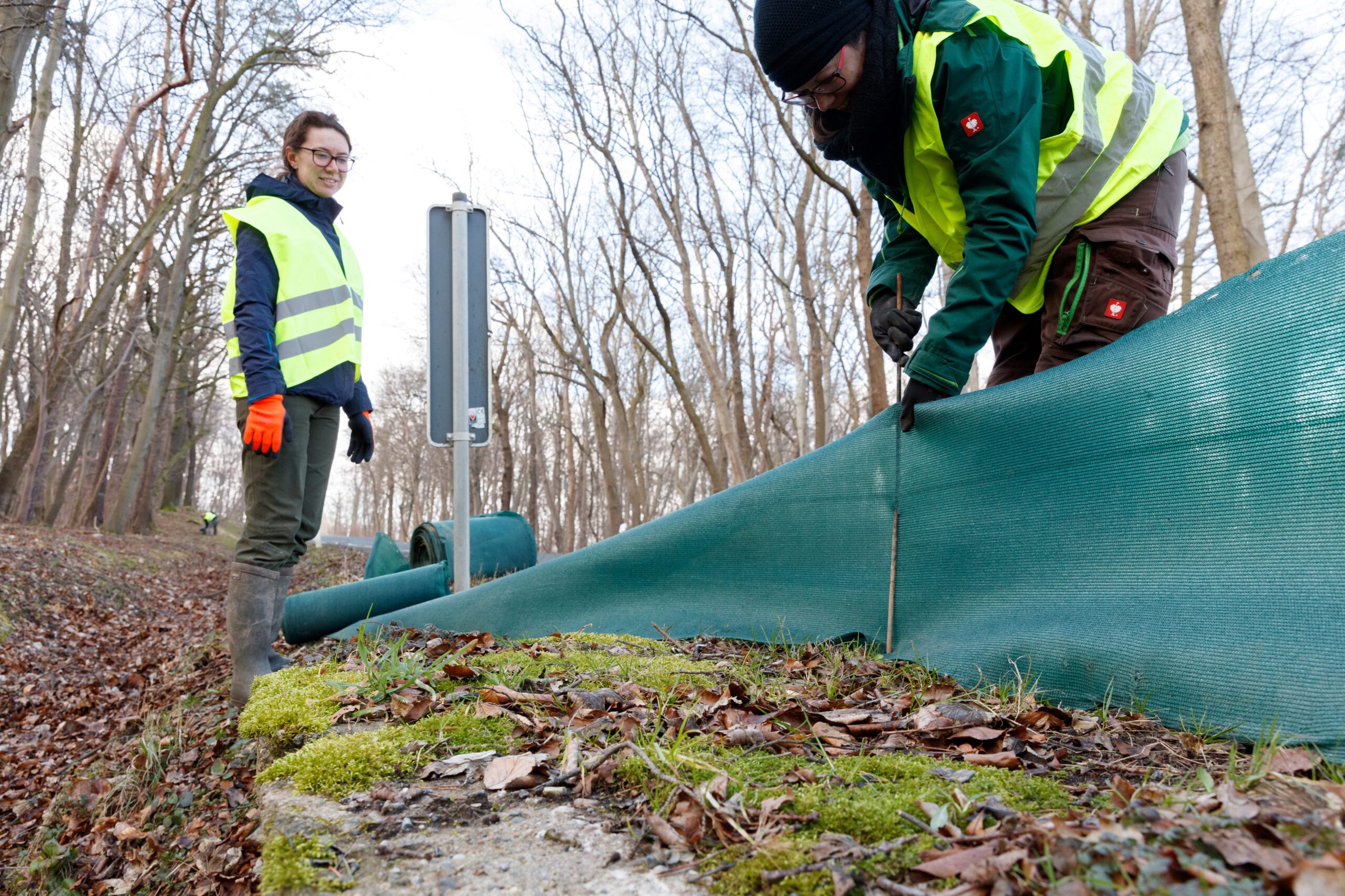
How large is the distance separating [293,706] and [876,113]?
8.14ft

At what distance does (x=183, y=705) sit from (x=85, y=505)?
15218 millimetres

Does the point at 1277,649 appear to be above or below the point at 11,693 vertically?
above

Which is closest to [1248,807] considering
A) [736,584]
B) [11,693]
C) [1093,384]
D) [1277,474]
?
[1277,474]

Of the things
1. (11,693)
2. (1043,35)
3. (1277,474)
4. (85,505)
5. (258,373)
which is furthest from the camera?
(85,505)

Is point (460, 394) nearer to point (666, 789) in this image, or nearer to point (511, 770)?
point (511, 770)

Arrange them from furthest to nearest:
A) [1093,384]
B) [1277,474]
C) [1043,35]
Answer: [1043,35] → [1093,384] → [1277,474]

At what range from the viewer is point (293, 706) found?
2258mm

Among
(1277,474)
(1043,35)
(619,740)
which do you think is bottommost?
(619,740)

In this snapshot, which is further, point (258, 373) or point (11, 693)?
point (11, 693)

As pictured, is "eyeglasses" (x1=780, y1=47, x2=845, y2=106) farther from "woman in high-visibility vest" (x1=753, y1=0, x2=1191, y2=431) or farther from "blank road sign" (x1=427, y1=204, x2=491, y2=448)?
"blank road sign" (x1=427, y1=204, x2=491, y2=448)

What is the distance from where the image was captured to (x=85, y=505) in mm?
15844

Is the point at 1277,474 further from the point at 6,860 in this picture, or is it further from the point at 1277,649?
the point at 6,860

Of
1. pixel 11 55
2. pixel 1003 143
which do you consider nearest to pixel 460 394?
pixel 1003 143

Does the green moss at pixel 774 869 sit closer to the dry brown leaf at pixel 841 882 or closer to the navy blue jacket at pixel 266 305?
the dry brown leaf at pixel 841 882
